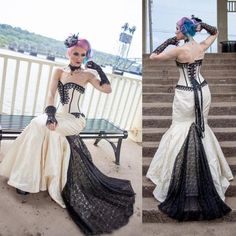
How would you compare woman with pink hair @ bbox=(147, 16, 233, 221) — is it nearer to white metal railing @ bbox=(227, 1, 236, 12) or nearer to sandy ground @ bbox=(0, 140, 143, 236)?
sandy ground @ bbox=(0, 140, 143, 236)

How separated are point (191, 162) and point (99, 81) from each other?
0.65 meters

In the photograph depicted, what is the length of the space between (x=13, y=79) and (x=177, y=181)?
91cm

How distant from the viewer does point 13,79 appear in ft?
3.79

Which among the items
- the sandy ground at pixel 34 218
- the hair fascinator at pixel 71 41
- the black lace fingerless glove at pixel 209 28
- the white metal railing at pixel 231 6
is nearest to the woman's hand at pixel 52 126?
the sandy ground at pixel 34 218

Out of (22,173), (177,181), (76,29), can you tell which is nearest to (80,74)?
(76,29)

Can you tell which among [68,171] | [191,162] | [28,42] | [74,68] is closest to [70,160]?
[68,171]

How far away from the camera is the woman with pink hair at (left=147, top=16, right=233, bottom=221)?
59.3 inches

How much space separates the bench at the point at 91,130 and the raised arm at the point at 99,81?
0.44 feet

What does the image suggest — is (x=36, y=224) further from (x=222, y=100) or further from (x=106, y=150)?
(x=222, y=100)

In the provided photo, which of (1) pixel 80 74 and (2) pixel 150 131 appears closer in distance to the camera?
(1) pixel 80 74
